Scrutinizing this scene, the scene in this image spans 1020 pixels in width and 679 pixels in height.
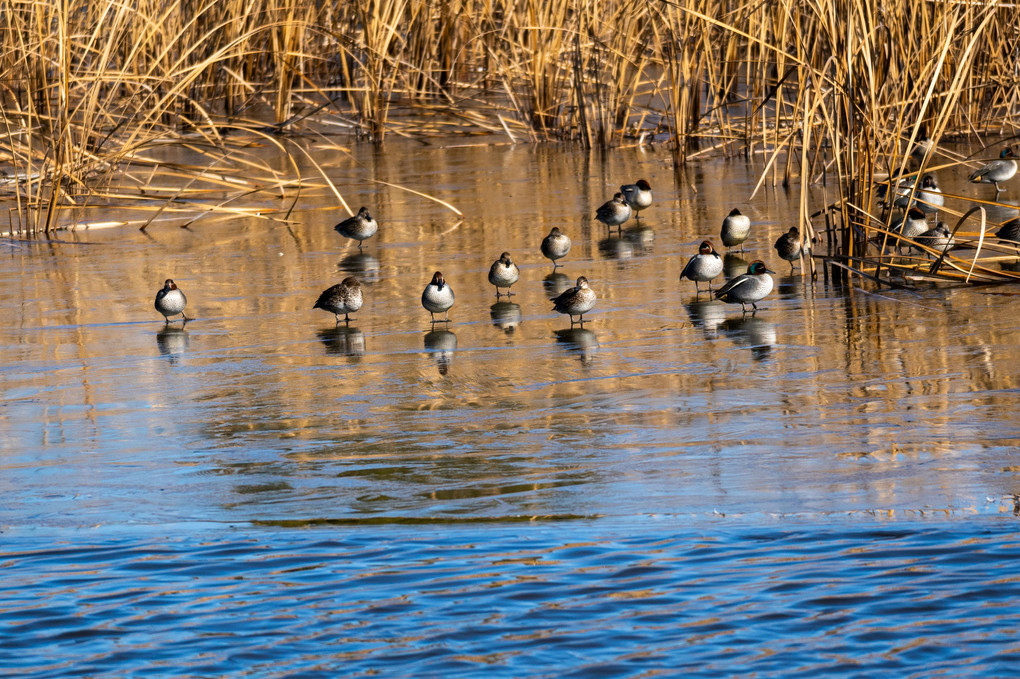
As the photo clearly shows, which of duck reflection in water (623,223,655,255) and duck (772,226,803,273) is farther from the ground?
duck reflection in water (623,223,655,255)

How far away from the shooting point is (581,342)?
8.94 metres

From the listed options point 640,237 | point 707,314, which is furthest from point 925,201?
point 707,314

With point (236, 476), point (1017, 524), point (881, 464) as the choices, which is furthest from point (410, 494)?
point (1017, 524)

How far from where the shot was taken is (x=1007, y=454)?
608cm

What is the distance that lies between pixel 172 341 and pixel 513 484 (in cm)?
409

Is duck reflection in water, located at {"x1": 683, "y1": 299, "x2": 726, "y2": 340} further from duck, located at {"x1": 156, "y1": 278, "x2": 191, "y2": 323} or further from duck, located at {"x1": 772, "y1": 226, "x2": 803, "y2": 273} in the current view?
duck, located at {"x1": 156, "y1": 278, "x2": 191, "y2": 323}

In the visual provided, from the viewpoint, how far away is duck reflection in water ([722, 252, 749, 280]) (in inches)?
442

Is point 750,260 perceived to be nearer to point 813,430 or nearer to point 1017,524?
point 813,430

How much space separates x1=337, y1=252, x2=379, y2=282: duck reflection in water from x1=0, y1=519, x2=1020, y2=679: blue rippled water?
6116mm

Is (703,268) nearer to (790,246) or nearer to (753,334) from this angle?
(790,246)

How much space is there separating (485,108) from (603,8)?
2721 mm

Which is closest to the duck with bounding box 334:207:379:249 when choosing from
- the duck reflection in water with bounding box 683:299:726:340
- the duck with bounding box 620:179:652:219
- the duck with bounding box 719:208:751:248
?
the duck with bounding box 620:179:652:219

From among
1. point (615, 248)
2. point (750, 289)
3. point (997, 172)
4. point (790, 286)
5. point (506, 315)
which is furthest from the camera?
point (997, 172)

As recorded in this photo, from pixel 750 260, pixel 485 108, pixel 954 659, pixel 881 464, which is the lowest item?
pixel 954 659
